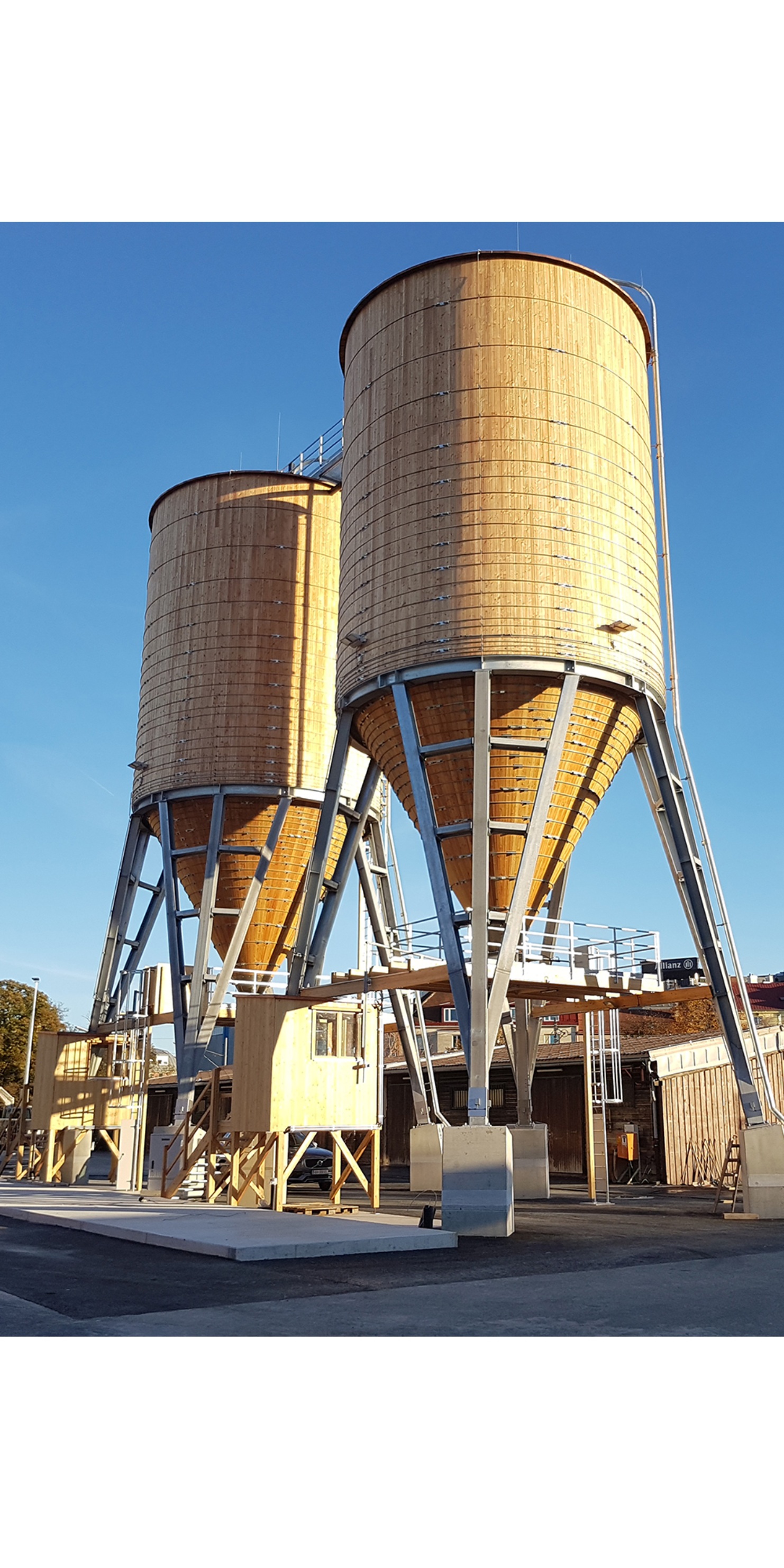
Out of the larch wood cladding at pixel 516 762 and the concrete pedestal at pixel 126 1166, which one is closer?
the larch wood cladding at pixel 516 762

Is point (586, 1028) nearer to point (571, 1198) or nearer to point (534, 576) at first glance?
point (571, 1198)

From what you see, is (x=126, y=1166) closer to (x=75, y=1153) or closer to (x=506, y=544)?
(x=75, y=1153)

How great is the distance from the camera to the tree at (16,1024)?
2104 inches

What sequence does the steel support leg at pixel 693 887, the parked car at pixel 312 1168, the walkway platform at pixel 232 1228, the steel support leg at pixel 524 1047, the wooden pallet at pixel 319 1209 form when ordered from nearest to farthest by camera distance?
the walkway platform at pixel 232 1228, the steel support leg at pixel 693 887, the wooden pallet at pixel 319 1209, the steel support leg at pixel 524 1047, the parked car at pixel 312 1168

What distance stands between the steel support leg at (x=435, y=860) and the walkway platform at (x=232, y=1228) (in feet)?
A: 10.1

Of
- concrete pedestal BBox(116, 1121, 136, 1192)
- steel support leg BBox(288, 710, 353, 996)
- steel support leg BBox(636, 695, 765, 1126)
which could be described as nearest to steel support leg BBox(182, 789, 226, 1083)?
concrete pedestal BBox(116, 1121, 136, 1192)

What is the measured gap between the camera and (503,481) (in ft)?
66.9

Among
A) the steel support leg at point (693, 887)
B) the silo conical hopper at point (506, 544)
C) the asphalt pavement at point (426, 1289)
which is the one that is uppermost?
the silo conical hopper at point (506, 544)

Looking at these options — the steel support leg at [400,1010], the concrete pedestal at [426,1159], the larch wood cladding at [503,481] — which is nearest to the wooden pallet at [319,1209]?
the steel support leg at [400,1010]

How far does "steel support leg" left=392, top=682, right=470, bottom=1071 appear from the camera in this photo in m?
19.1

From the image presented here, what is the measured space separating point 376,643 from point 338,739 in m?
2.60

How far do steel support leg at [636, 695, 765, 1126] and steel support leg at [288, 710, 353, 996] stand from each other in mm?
5563

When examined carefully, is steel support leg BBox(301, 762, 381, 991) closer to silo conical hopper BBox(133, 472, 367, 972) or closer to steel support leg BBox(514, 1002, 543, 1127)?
silo conical hopper BBox(133, 472, 367, 972)

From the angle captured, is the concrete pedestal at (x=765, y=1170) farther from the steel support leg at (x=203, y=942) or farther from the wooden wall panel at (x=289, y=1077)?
the steel support leg at (x=203, y=942)
